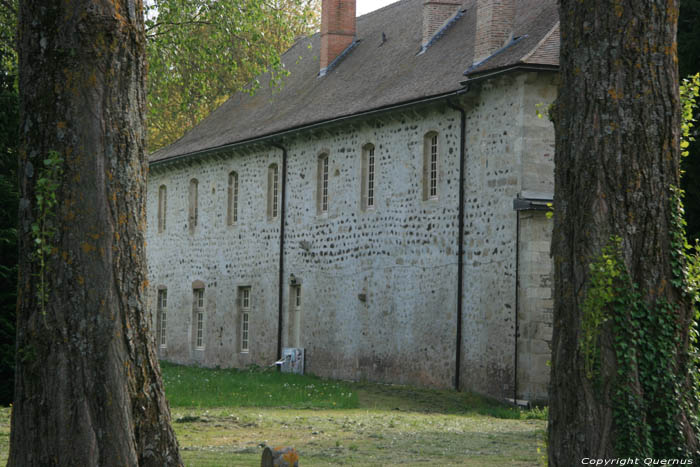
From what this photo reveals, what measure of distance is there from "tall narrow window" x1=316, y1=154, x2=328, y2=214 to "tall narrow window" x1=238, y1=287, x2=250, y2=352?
4.34 metres

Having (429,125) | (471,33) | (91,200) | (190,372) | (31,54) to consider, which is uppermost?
(471,33)

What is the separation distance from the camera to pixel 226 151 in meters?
31.2

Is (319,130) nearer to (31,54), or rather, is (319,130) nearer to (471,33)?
(471,33)

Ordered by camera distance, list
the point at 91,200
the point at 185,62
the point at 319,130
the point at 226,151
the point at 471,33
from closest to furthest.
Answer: the point at 91,200 < the point at 185,62 < the point at 471,33 < the point at 319,130 < the point at 226,151

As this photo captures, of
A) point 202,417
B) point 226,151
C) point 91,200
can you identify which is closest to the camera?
point 91,200

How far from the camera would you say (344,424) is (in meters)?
15.3

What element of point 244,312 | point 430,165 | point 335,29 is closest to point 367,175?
point 430,165

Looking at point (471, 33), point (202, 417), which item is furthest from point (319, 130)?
point (202, 417)

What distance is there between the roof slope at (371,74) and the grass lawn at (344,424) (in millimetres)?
6142

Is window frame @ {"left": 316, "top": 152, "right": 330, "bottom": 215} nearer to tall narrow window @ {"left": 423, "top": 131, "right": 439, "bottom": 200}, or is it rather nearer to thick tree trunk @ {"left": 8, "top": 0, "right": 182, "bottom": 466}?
tall narrow window @ {"left": 423, "top": 131, "right": 439, "bottom": 200}

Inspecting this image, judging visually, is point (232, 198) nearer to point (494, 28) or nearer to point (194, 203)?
point (194, 203)

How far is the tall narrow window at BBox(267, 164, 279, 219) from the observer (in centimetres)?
2939

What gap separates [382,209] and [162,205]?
42.2 feet

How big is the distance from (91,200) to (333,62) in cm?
2462
